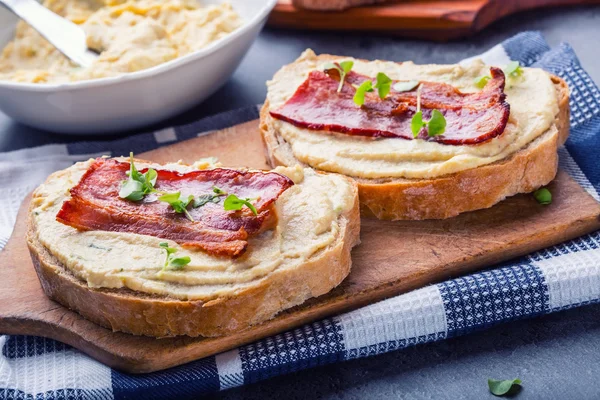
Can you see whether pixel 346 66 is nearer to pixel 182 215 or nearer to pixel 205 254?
pixel 182 215

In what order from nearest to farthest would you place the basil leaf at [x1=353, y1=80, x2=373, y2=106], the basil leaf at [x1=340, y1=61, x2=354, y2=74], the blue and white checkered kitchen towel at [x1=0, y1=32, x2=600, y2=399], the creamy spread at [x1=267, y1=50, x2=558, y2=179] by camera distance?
the blue and white checkered kitchen towel at [x1=0, y1=32, x2=600, y2=399] → the creamy spread at [x1=267, y1=50, x2=558, y2=179] → the basil leaf at [x1=353, y1=80, x2=373, y2=106] → the basil leaf at [x1=340, y1=61, x2=354, y2=74]

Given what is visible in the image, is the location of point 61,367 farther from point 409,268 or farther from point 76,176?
point 409,268

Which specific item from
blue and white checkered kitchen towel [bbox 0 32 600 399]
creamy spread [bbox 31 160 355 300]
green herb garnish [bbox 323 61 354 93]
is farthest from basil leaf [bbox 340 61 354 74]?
blue and white checkered kitchen towel [bbox 0 32 600 399]

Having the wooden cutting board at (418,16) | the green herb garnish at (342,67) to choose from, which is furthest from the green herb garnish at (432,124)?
the wooden cutting board at (418,16)

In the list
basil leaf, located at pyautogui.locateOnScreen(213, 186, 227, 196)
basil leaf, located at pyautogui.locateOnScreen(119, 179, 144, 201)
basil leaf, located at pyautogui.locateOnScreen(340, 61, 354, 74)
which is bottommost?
basil leaf, located at pyautogui.locateOnScreen(119, 179, 144, 201)

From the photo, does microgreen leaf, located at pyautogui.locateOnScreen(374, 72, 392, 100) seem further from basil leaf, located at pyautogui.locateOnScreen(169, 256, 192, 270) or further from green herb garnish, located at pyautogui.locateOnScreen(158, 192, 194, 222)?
basil leaf, located at pyautogui.locateOnScreen(169, 256, 192, 270)

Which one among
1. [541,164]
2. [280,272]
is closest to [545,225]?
[541,164]

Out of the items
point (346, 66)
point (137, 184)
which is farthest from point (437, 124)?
point (137, 184)
